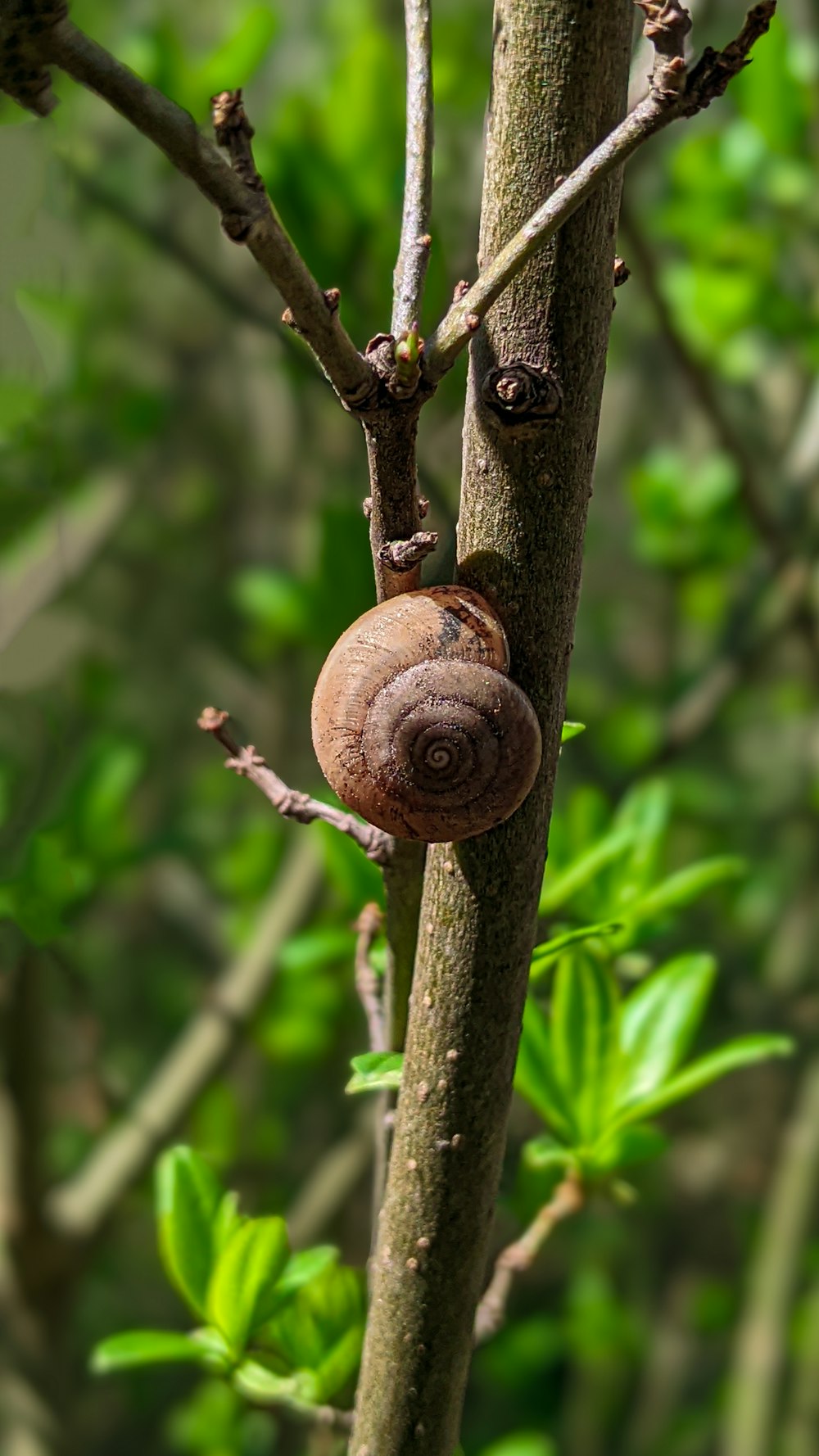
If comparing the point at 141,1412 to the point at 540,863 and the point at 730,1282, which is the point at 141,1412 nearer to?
the point at 730,1282

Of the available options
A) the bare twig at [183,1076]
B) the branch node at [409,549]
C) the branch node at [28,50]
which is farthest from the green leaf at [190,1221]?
the bare twig at [183,1076]

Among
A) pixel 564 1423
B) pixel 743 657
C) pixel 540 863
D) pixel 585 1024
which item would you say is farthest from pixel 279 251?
pixel 564 1423

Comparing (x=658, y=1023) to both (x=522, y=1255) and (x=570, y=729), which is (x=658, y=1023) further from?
(x=570, y=729)

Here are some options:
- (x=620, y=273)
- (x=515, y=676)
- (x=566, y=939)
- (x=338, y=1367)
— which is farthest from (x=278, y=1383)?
(x=620, y=273)

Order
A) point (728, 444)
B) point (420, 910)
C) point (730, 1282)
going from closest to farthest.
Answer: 1. point (420, 910)
2. point (728, 444)
3. point (730, 1282)

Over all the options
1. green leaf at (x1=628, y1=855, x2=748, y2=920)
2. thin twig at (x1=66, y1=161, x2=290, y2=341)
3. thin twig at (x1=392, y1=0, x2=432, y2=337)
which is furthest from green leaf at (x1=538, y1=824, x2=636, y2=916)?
thin twig at (x1=66, y1=161, x2=290, y2=341)

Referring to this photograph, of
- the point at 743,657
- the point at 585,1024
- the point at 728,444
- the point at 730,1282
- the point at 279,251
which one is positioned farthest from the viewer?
the point at 730,1282

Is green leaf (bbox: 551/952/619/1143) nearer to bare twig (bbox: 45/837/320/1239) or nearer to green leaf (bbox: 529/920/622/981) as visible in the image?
green leaf (bbox: 529/920/622/981)
